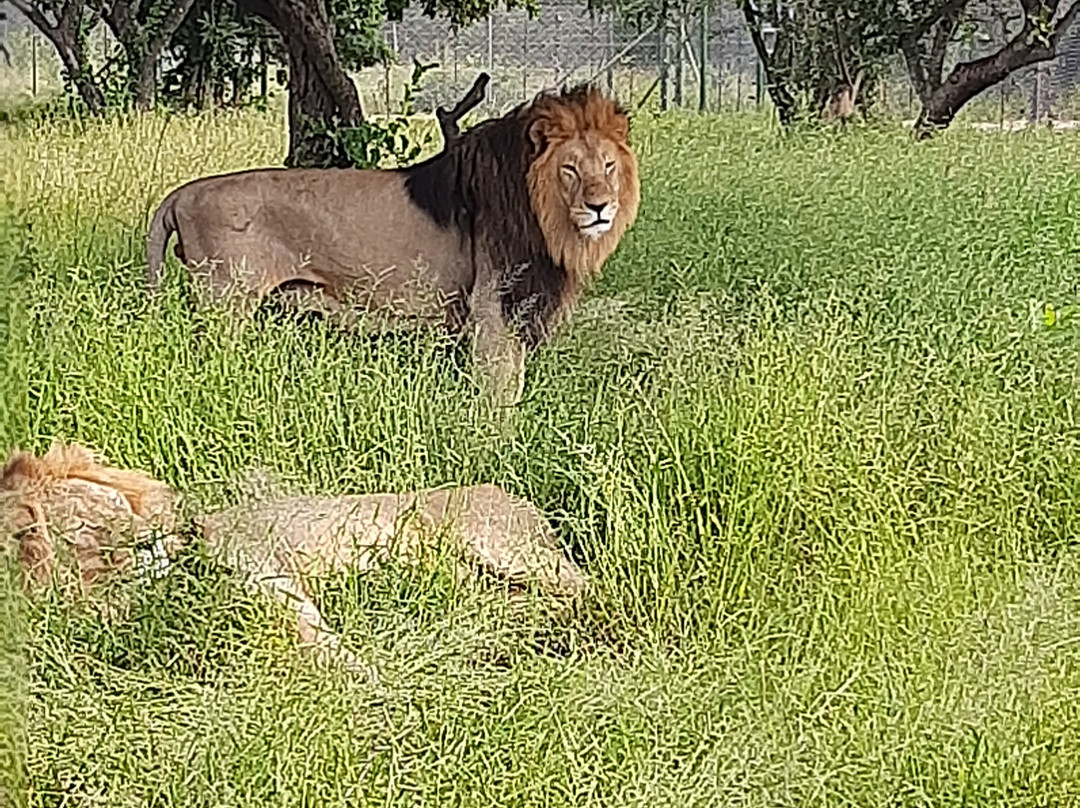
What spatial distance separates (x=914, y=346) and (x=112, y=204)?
72.7 inches

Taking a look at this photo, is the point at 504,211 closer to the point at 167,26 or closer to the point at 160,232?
the point at 160,232

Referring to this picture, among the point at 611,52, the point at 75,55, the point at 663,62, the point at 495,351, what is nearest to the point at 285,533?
the point at 495,351

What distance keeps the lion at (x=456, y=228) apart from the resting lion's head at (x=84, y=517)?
66cm

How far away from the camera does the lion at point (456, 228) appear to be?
9.41ft

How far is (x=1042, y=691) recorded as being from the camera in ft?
→ 5.91

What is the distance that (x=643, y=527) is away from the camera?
7.54ft

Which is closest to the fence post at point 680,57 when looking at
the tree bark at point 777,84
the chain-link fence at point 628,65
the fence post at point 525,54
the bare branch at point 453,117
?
the chain-link fence at point 628,65

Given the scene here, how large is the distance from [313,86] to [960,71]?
254 cm

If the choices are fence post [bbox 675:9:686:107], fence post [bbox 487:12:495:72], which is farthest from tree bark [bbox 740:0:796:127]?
fence post [bbox 487:12:495:72]

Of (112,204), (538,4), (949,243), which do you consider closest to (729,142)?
(538,4)

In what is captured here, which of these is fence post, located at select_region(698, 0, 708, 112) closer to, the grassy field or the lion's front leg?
the grassy field

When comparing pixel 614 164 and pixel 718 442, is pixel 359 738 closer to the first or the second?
pixel 718 442

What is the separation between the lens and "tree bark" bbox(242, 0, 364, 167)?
3.77 metres

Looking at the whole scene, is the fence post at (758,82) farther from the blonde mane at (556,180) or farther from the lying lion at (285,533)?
the lying lion at (285,533)
